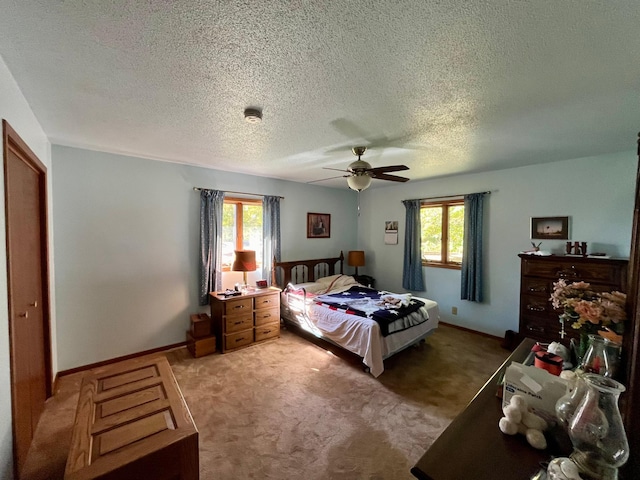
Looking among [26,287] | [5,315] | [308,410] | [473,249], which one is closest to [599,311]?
[308,410]

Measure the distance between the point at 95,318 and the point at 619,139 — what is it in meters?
5.80

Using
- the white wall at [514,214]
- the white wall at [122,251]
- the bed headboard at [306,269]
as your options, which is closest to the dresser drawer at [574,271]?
the white wall at [514,214]

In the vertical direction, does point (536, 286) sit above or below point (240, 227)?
below

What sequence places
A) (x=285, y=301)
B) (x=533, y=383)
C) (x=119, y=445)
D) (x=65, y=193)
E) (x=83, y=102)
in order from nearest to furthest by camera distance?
(x=533, y=383), (x=119, y=445), (x=83, y=102), (x=65, y=193), (x=285, y=301)

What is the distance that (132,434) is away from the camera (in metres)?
1.32

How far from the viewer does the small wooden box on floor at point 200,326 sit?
3250 mm

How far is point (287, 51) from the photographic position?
128 cm

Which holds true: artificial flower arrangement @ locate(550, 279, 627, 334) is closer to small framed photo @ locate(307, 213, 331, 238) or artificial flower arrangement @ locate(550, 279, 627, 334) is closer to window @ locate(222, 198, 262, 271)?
window @ locate(222, 198, 262, 271)

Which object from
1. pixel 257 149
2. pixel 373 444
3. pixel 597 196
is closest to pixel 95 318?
pixel 257 149

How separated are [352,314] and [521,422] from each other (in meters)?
2.21

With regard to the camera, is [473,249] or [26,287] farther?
[473,249]

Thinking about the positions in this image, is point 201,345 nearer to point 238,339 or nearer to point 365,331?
point 238,339

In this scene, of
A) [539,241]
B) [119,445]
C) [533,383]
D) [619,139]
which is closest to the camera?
[533,383]

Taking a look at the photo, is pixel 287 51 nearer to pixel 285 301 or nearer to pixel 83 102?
pixel 83 102
